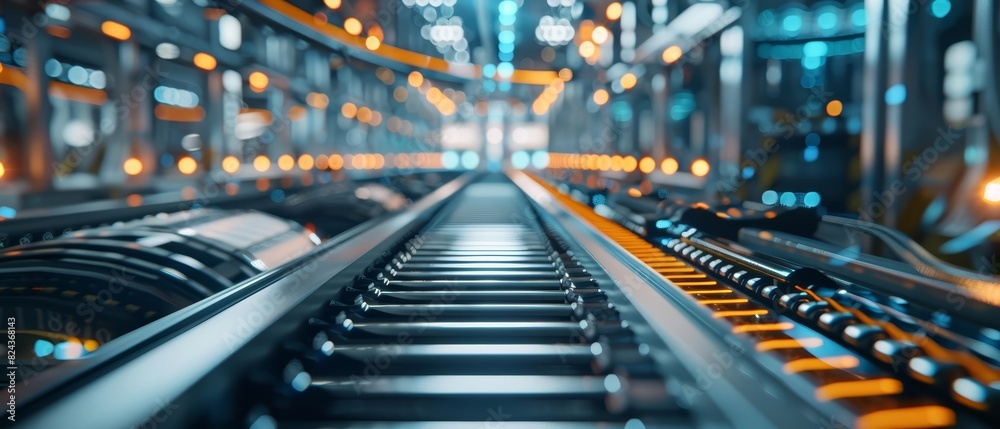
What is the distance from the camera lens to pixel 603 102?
20766 mm

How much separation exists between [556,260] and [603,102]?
17.0 meters

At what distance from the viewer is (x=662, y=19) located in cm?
1328

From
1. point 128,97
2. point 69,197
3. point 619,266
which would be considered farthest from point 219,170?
point 619,266

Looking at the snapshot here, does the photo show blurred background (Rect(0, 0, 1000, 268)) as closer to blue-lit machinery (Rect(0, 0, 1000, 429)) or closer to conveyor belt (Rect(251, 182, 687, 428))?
blue-lit machinery (Rect(0, 0, 1000, 429))

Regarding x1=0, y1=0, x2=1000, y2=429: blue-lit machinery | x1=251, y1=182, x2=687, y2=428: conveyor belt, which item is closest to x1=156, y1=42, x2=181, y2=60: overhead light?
x1=0, y1=0, x2=1000, y2=429: blue-lit machinery

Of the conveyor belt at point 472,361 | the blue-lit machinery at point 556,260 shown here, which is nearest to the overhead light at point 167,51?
the blue-lit machinery at point 556,260

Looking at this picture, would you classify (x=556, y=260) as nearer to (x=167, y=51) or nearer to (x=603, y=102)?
(x=167, y=51)

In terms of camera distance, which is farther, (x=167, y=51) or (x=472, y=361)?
(x=167, y=51)

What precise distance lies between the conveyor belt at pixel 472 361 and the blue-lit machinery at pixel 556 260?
0.01 meters

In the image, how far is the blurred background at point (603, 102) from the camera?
5.50 metres

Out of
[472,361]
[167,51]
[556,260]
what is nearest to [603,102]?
[167,51]

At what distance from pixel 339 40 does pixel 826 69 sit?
51.8ft

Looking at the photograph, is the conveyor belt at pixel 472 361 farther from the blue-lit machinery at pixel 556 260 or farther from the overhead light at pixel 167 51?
the overhead light at pixel 167 51

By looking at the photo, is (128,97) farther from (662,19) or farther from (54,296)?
(662,19)
